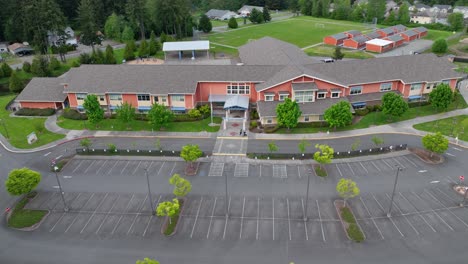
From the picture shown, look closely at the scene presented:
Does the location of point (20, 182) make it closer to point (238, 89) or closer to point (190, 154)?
point (190, 154)

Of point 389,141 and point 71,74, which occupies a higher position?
point 71,74

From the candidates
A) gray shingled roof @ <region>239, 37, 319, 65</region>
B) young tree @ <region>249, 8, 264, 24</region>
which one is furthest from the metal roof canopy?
young tree @ <region>249, 8, 264, 24</region>

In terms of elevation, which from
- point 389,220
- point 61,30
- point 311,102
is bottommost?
point 389,220

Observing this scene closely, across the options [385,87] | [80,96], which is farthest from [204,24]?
[385,87]

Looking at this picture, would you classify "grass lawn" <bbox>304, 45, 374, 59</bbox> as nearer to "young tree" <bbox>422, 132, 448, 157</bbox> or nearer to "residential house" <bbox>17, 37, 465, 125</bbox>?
"residential house" <bbox>17, 37, 465, 125</bbox>

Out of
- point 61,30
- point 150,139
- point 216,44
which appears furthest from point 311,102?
point 61,30

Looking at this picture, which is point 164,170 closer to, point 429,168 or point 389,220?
point 389,220

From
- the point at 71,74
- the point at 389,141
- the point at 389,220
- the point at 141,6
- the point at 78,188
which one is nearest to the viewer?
the point at 389,220
